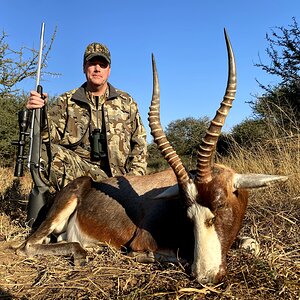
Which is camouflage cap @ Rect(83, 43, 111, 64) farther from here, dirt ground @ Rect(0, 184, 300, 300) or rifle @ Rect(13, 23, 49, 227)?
dirt ground @ Rect(0, 184, 300, 300)

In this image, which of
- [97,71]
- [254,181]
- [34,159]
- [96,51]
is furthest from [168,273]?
[96,51]

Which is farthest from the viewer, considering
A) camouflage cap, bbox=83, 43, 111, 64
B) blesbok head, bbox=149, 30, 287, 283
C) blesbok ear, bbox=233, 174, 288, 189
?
camouflage cap, bbox=83, 43, 111, 64

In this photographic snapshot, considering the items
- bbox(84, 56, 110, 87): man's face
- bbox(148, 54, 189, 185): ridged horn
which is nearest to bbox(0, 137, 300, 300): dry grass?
bbox(148, 54, 189, 185): ridged horn

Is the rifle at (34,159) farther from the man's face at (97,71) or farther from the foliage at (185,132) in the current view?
the foliage at (185,132)

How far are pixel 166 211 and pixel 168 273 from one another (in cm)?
85

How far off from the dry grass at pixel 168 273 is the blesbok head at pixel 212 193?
0.20 metres

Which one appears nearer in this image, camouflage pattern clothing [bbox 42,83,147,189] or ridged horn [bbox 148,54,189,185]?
ridged horn [bbox 148,54,189,185]

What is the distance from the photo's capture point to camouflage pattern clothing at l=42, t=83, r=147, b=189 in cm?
575

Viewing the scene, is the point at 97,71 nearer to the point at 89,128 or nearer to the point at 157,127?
the point at 89,128

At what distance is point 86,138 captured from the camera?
5.91m

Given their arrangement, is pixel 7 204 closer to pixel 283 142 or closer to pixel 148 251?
pixel 148 251

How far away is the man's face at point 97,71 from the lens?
5980 millimetres

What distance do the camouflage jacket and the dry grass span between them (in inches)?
65.9

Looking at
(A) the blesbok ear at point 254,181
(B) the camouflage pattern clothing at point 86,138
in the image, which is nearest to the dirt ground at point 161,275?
(A) the blesbok ear at point 254,181
